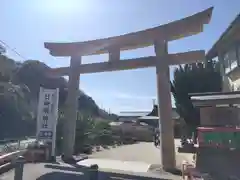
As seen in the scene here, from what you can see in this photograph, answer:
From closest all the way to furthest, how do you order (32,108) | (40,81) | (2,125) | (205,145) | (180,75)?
(205,145), (180,75), (2,125), (32,108), (40,81)

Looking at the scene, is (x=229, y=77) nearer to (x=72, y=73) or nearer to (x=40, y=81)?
(x=72, y=73)

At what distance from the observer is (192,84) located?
1686 centimetres

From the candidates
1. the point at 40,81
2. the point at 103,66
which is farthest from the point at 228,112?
the point at 40,81

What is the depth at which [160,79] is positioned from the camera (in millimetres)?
9172

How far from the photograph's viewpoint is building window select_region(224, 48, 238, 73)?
37.2 feet

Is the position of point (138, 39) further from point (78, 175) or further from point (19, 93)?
point (19, 93)

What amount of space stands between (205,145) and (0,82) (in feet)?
86.2

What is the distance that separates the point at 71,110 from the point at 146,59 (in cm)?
404

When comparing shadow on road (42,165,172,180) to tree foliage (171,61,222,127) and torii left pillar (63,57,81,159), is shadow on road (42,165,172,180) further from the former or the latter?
tree foliage (171,61,222,127)

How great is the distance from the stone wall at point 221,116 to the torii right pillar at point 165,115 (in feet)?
10.4

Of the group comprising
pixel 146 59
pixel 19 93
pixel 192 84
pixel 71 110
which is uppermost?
pixel 19 93

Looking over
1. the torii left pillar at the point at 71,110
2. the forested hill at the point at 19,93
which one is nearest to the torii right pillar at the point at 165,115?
the torii left pillar at the point at 71,110

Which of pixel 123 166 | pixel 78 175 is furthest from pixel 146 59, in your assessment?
pixel 78 175

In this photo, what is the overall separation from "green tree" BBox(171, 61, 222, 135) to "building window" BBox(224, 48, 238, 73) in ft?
11.4
